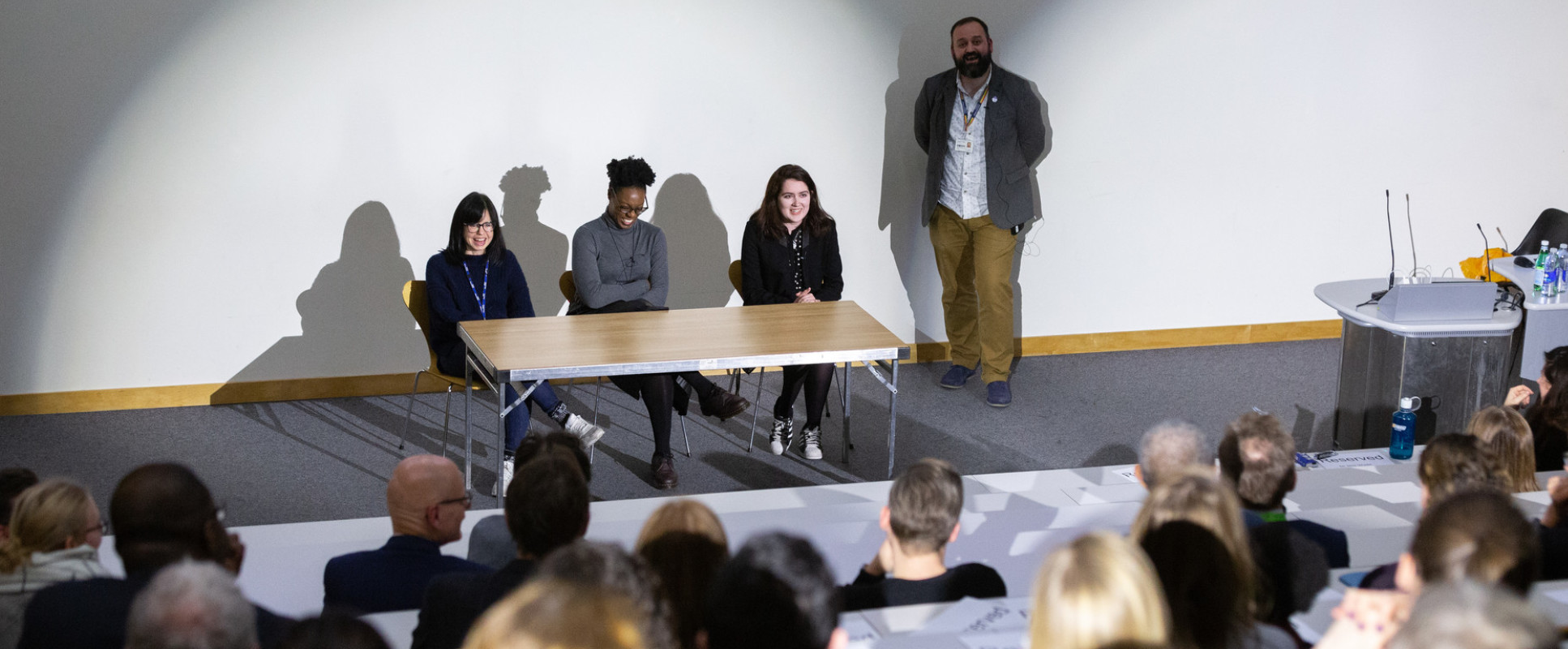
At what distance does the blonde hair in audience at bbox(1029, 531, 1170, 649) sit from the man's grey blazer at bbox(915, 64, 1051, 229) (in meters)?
4.15

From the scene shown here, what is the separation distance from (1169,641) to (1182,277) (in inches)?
199

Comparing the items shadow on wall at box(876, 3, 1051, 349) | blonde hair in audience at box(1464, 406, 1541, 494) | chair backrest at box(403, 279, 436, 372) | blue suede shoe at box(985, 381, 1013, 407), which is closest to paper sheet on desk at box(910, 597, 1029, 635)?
blonde hair in audience at box(1464, 406, 1541, 494)

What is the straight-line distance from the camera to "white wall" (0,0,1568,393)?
525cm

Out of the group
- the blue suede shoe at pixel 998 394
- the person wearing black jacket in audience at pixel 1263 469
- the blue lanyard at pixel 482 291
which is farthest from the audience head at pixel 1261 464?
the blue lanyard at pixel 482 291

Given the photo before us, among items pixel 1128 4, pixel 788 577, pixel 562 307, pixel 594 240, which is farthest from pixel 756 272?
pixel 788 577

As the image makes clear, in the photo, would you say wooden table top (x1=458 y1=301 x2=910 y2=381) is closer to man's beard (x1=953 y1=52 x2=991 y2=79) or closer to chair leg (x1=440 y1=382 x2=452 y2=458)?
chair leg (x1=440 y1=382 x2=452 y2=458)

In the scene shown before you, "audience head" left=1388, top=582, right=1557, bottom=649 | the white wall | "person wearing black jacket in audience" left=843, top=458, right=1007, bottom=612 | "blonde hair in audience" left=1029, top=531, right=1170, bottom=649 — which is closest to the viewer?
"audience head" left=1388, top=582, right=1557, bottom=649

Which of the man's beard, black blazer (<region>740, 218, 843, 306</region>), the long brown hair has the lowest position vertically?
black blazer (<region>740, 218, 843, 306</region>)

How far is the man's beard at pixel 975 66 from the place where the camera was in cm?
548

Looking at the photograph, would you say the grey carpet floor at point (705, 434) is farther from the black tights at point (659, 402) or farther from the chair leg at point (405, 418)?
the black tights at point (659, 402)

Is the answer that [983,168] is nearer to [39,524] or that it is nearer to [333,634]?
[39,524]

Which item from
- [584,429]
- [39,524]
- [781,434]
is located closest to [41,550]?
[39,524]

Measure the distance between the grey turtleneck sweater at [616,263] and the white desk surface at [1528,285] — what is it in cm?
320

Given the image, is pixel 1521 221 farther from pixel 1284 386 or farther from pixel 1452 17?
pixel 1284 386
